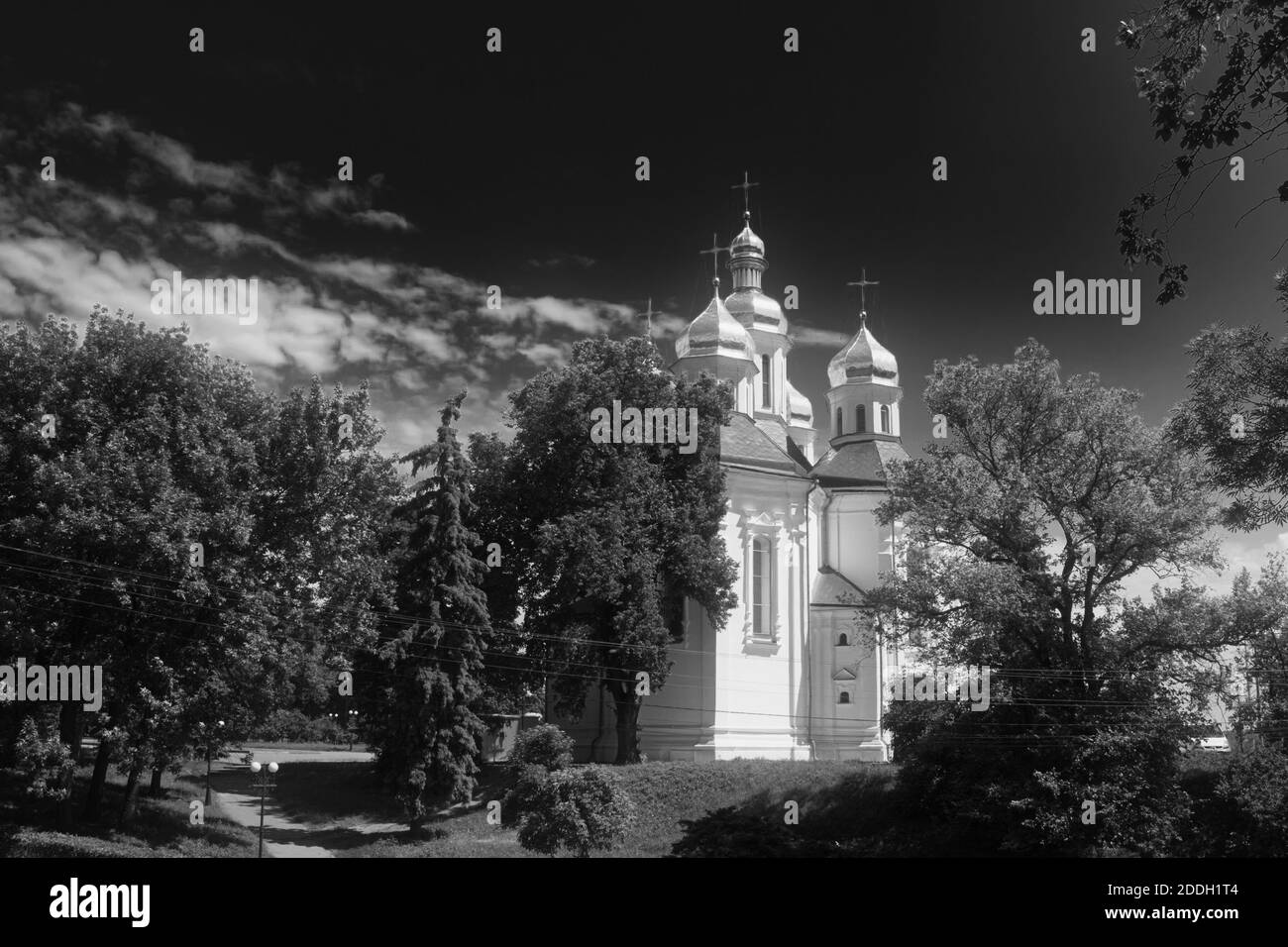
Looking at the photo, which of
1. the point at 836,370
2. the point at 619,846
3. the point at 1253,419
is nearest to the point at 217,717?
the point at 619,846

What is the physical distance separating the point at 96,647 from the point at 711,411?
19910mm

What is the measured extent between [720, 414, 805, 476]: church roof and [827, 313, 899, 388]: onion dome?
7339mm

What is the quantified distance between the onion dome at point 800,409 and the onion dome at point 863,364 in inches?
270

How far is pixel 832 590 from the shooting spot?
40281 mm

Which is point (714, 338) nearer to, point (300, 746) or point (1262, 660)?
point (1262, 660)

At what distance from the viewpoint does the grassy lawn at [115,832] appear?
75.9 feet

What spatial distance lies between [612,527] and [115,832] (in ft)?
50.3

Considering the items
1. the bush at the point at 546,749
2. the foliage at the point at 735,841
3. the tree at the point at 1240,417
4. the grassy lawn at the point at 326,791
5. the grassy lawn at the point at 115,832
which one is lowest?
the grassy lawn at the point at 326,791

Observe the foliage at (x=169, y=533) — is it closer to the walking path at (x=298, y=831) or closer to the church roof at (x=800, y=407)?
the walking path at (x=298, y=831)

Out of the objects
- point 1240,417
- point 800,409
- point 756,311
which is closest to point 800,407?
point 800,409

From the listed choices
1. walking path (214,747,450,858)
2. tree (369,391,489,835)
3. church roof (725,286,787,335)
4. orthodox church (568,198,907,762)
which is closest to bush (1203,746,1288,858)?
orthodox church (568,198,907,762)

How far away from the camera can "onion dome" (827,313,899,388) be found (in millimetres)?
46875

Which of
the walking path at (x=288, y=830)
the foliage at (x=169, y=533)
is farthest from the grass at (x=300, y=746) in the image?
the foliage at (x=169, y=533)

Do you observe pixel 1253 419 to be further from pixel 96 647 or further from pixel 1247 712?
pixel 96 647
